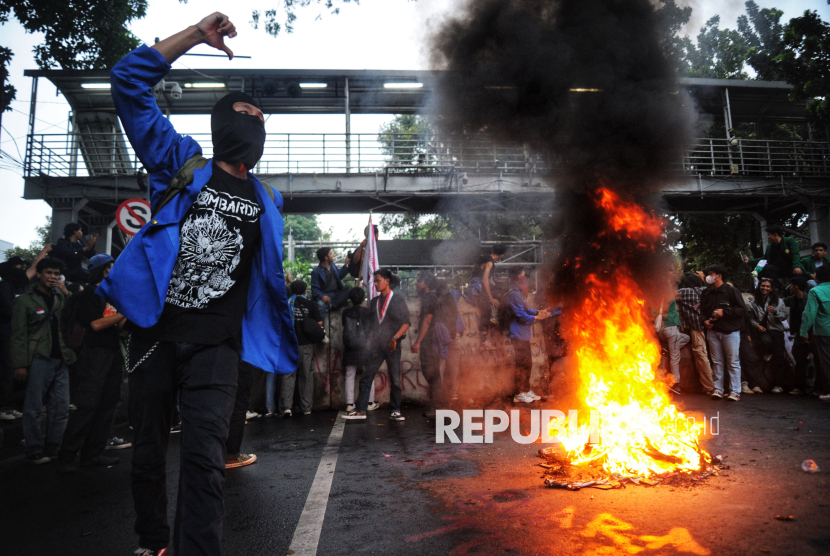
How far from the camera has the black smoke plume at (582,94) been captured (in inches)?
219

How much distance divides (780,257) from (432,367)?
8098 mm

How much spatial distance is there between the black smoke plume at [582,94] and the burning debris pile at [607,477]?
1.96m

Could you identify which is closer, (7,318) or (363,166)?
(7,318)

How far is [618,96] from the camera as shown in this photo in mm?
5562

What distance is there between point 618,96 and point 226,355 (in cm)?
468

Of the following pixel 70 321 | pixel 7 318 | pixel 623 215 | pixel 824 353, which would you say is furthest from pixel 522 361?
pixel 7 318

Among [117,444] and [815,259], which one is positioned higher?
[815,259]

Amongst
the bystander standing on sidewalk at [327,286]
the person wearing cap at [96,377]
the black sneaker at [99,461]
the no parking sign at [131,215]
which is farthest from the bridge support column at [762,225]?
the black sneaker at [99,461]

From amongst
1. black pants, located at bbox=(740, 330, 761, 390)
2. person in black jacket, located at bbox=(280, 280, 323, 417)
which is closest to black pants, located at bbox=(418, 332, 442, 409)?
person in black jacket, located at bbox=(280, 280, 323, 417)

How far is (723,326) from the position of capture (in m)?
8.84

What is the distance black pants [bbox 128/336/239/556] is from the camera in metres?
2.24

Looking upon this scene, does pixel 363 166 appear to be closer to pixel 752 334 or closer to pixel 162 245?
pixel 752 334

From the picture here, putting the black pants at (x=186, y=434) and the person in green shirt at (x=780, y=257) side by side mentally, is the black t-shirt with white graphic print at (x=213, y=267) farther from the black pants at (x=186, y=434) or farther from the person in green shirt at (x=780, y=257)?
the person in green shirt at (x=780, y=257)

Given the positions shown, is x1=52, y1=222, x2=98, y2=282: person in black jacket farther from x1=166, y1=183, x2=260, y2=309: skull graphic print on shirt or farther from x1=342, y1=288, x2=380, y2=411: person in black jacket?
x1=166, y1=183, x2=260, y2=309: skull graphic print on shirt
